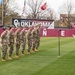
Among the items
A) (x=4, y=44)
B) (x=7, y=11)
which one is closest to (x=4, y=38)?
(x=4, y=44)

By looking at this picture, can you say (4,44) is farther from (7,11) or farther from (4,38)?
(7,11)

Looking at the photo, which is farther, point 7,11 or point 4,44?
point 7,11

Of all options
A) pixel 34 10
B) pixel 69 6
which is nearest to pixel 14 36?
pixel 34 10

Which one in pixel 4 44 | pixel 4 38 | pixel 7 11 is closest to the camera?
pixel 4 44

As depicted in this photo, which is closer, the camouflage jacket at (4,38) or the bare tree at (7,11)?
the camouflage jacket at (4,38)

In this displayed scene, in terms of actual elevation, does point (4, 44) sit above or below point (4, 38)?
below

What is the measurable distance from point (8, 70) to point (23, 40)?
6344 millimetres

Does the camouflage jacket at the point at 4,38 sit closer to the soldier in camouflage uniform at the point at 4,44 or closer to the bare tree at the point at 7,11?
the soldier in camouflage uniform at the point at 4,44

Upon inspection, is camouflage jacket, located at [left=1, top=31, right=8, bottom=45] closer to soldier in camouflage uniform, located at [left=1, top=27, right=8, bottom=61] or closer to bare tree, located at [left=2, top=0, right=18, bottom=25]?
soldier in camouflage uniform, located at [left=1, top=27, right=8, bottom=61]

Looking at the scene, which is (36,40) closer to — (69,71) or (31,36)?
(31,36)

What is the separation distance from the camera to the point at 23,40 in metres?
19.0

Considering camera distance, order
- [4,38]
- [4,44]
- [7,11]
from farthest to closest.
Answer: [7,11]
[4,38]
[4,44]

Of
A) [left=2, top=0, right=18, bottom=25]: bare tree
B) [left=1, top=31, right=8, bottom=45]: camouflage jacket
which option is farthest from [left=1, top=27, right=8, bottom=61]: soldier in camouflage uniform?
[left=2, top=0, right=18, bottom=25]: bare tree

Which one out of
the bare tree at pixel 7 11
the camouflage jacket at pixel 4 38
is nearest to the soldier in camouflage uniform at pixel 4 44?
the camouflage jacket at pixel 4 38
